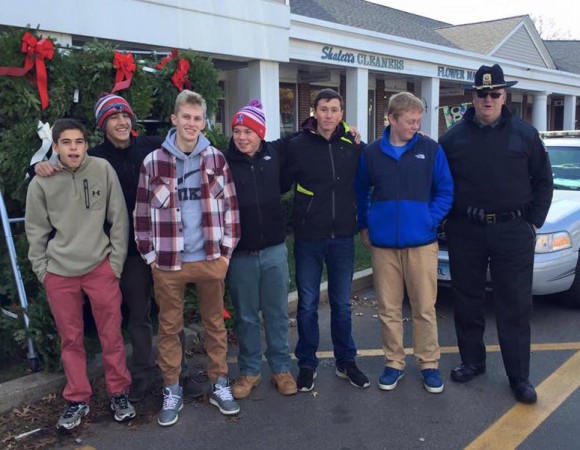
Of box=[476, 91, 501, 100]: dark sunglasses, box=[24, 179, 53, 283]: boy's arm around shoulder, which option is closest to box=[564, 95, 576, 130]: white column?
box=[476, 91, 501, 100]: dark sunglasses

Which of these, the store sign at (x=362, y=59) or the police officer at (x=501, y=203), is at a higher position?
the store sign at (x=362, y=59)

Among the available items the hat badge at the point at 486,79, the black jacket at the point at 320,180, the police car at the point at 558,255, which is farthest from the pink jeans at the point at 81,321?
the police car at the point at 558,255

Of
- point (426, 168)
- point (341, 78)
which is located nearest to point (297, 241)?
point (426, 168)

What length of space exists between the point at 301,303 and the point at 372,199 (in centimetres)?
89

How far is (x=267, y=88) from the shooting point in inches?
428

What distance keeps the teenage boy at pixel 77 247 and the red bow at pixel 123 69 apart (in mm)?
1014

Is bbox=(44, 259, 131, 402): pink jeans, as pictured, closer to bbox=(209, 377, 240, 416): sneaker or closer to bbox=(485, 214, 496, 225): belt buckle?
bbox=(209, 377, 240, 416): sneaker

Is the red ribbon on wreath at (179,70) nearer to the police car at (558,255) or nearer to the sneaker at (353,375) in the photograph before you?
the sneaker at (353,375)

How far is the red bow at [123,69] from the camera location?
4352 mm

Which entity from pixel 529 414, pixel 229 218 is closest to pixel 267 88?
pixel 229 218

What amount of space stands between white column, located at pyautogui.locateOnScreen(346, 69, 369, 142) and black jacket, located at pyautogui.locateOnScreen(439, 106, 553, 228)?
9.89 meters

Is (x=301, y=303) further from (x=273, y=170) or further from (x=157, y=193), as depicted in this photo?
(x=157, y=193)

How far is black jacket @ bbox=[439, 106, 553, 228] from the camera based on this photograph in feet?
12.4

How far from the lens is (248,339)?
12.8ft
